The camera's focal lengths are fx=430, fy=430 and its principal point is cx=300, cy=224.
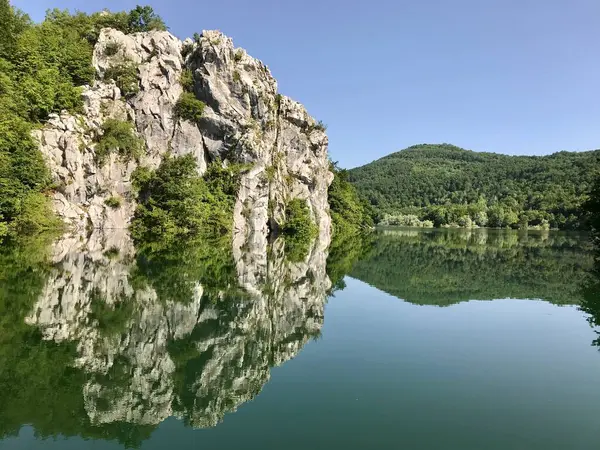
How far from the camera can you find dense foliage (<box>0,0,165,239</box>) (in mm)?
40219

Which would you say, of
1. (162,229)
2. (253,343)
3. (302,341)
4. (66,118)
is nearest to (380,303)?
(302,341)

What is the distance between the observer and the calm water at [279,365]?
7.40 m

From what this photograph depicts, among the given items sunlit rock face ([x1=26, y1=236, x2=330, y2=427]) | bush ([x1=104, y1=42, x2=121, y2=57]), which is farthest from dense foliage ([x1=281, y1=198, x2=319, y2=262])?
sunlit rock face ([x1=26, y1=236, x2=330, y2=427])

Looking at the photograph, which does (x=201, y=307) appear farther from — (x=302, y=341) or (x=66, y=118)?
(x=66, y=118)

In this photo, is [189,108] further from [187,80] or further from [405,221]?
[405,221]

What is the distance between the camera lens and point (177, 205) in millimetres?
54594

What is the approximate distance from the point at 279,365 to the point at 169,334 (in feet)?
12.8

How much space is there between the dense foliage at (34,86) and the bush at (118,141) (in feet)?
13.7

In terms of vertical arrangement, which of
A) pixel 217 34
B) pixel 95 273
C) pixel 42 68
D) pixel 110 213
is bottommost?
pixel 95 273

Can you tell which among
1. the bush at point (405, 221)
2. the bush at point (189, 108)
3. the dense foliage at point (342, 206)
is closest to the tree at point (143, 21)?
the bush at point (189, 108)

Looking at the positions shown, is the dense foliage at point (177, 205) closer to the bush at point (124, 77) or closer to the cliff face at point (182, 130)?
the cliff face at point (182, 130)

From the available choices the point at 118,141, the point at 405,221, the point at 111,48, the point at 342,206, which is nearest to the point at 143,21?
the point at 111,48

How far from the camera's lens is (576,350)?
44.0 feet

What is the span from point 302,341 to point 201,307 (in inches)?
200
